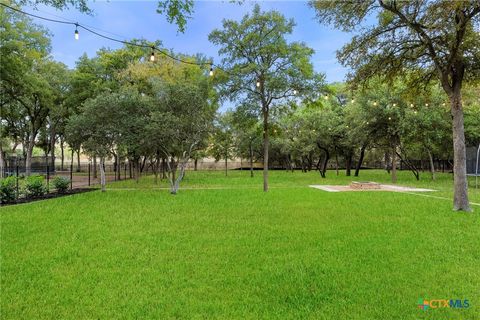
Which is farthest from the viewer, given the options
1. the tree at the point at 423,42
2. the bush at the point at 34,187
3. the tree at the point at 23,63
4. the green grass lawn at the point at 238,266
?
the tree at the point at 23,63

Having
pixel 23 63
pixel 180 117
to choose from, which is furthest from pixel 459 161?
pixel 23 63

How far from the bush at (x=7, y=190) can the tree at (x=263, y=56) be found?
896 cm

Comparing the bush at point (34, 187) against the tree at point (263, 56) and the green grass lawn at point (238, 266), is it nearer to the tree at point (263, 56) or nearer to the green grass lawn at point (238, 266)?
the green grass lawn at point (238, 266)

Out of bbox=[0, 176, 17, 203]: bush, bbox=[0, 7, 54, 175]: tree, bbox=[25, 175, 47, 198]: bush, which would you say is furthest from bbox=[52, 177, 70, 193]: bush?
bbox=[0, 7, 54, 175]: tree

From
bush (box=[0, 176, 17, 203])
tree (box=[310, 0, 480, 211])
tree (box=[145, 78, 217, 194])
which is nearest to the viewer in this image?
tree (box=[310, 0, 480, 211])

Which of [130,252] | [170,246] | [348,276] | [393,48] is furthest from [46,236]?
[393,48]

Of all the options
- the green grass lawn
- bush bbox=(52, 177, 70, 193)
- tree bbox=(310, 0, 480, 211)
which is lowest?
the green grass lawn

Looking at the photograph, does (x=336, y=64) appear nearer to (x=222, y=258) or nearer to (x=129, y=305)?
(x=222, y=258)

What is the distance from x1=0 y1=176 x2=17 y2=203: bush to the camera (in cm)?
1056

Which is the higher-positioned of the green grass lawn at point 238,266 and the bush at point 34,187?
the bush at point 34,187

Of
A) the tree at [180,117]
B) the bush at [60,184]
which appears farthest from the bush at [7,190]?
the tree at [180,117]

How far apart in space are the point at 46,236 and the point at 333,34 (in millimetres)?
9853

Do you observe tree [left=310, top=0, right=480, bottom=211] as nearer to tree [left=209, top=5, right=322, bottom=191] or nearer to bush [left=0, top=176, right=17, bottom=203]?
tree [left=209, top=5, right=322, bottom=191]

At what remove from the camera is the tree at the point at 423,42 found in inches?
336
